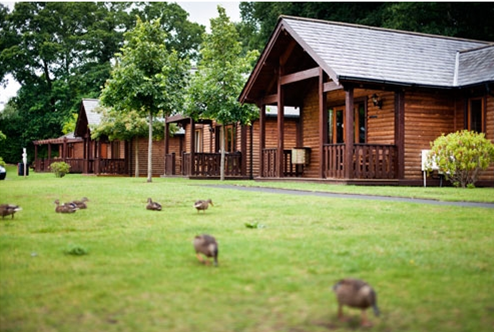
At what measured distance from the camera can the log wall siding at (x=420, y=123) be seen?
1908 centimetres

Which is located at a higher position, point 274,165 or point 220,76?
point 220,76

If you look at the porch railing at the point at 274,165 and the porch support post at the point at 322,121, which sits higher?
the porch support post at the point at 322,121

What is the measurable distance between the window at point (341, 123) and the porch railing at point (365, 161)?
8.21ft

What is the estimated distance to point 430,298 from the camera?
13.6 ft

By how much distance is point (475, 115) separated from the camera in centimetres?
1928

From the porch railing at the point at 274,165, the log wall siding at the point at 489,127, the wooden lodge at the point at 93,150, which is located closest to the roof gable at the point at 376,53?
the log wall siding at the point at 489,127

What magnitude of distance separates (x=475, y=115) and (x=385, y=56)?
341 centimetres

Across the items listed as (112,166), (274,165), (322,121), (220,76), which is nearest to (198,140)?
(112,166)

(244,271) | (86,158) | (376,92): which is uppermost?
(376,92)

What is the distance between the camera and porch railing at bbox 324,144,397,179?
17.9 meters

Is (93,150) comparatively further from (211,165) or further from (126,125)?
(211,165)

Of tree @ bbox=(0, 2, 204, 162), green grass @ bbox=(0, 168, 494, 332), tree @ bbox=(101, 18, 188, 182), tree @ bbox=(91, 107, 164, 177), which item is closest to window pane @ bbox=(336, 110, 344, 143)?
tree @ bbox=(101, 18, 188, 182)

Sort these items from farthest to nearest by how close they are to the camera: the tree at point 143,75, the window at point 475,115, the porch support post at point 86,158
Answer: the porch support post at point 86,158 → the tree at point 143,75 → the window at point 475,115

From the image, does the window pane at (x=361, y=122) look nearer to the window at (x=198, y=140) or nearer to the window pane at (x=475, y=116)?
the window pane at (x=475, y=116)
